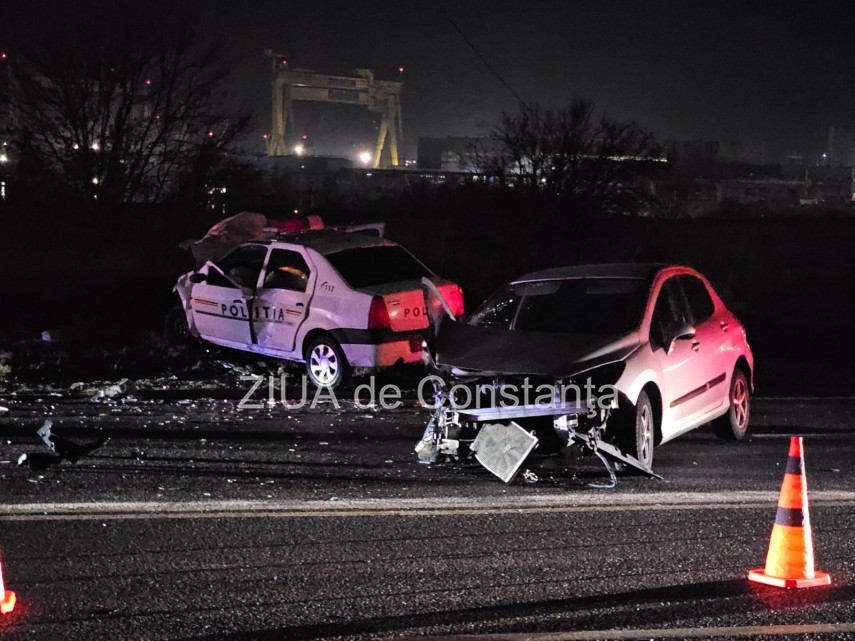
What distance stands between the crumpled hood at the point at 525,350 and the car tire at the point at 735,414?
1.94 metres

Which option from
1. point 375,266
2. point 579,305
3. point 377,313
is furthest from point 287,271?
point 579,305

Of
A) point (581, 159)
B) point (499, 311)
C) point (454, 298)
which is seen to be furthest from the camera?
point (581, 159)

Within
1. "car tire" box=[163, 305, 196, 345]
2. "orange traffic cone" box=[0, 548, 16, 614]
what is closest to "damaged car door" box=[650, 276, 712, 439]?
"orange traffic cone" box=[0, 548, 16, 614]

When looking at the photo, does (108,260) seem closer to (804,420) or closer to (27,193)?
(27,193)

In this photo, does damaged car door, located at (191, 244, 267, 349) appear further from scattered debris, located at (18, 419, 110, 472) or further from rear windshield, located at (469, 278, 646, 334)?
rear windshield, located at (469, 278, 646, 334)

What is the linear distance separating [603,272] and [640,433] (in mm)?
1873

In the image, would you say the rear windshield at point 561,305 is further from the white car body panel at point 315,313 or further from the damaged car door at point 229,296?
the damaged car door at point 229,296

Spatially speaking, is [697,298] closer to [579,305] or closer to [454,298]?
[579,305]

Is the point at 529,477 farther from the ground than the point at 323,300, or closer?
closer

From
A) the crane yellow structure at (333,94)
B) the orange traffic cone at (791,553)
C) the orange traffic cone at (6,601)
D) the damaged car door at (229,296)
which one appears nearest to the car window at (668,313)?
the orange traffic cone at (791,553)

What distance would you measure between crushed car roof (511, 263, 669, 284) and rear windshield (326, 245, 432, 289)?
287 cm

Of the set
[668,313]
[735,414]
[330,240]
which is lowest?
[735,414]

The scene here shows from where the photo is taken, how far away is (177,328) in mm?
15281

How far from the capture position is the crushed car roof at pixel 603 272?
9.16m
